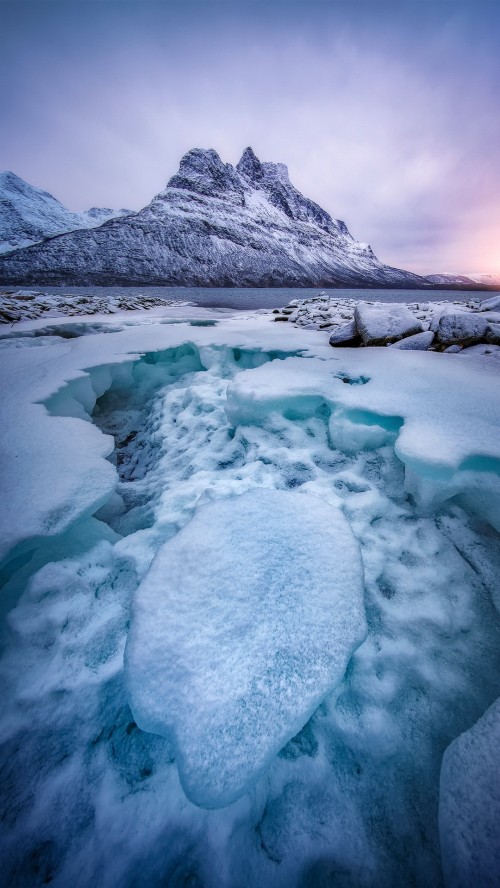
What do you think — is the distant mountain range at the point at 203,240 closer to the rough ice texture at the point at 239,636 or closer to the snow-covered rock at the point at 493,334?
the snow-covered rock at the point at 493,334

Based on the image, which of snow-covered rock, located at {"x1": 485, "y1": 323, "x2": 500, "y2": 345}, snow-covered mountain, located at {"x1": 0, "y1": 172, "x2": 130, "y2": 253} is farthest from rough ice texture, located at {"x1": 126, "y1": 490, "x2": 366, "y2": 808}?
snow-covered mountain, located at {"x1": 0, "y1": 172, "x2": 130, "y2": 253}

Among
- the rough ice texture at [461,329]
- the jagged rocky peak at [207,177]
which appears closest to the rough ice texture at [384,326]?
the rough ice texture at [461,329]

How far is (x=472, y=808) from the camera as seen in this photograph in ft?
2.51

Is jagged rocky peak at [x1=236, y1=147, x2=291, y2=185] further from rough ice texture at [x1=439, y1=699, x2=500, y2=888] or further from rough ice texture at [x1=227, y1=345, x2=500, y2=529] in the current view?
rough ice texture at [x1=439, y1=699, x2=500, y2=888]

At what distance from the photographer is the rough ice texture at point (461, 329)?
3621 mm

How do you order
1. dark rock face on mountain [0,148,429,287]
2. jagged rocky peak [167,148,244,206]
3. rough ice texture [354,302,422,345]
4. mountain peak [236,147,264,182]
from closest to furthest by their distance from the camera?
1. rough ice texture [354,302,422,345]
2. dark rock face on mountain [0,148,429,287]
3. jagged rocky peak [167,148,244,206]
4. mountain peak [236,147,264,182]

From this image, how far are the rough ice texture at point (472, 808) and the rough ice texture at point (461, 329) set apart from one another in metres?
3.80

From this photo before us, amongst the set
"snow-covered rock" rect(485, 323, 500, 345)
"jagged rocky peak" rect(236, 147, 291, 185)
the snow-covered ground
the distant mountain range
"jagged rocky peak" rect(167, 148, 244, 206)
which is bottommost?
the snow-covered ground

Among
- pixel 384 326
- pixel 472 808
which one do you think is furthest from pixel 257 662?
pixel 384 326

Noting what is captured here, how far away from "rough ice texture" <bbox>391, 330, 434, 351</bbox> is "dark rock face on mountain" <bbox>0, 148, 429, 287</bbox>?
49435 millimetres

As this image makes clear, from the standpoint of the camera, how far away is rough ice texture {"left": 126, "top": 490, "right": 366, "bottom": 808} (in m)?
0.86

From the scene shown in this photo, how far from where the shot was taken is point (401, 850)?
Answer: 86 centimetres

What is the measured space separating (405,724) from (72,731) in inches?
44.1

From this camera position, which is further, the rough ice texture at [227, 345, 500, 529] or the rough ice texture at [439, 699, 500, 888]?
the rough ice texture at [227, 345, 500, 529]
